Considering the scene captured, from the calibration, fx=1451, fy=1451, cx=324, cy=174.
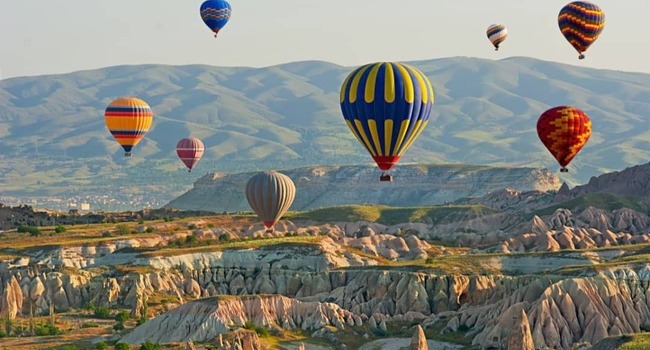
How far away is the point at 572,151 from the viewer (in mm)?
153375

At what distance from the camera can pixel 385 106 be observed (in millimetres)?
118312

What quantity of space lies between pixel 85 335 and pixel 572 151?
57379mm

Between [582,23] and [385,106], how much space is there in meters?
50.6

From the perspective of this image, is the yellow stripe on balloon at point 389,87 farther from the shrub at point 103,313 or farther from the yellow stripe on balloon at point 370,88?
the shrub at point 103,313

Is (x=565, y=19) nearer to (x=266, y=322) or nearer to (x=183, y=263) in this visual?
(x=183, y=263)

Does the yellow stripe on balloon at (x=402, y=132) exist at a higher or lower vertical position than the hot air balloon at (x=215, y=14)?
lower

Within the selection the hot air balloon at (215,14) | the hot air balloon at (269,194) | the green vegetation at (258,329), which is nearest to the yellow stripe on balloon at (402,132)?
the green vegetation at (258,329)

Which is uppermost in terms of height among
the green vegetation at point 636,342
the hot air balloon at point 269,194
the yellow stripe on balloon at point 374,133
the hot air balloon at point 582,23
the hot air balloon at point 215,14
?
the hot air balloon at point 215,14

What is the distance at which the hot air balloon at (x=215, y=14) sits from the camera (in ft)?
604

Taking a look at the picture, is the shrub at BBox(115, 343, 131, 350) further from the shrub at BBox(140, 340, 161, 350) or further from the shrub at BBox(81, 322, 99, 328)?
the shrub at BBox(81, 322, 99, 328)

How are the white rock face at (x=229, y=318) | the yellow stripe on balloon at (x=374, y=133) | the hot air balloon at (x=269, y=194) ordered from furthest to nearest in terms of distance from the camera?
the hot air balloon at (x=269, y=194) < the yellow stripe on balloon at (x=374, y=133) < the white rock face at (x=229, y=318)

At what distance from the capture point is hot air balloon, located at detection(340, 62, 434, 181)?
11838 cm

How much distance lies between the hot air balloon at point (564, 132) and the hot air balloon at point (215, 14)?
1923 inches

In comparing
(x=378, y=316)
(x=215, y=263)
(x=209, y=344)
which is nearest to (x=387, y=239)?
(x=215, y=263)
